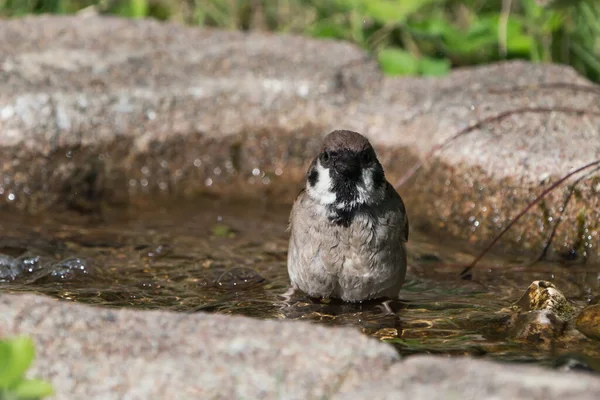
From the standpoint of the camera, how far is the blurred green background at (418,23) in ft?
20.0

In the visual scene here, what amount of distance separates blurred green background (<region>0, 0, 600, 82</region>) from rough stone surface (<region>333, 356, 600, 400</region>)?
339cm

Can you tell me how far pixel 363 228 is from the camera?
3768mm

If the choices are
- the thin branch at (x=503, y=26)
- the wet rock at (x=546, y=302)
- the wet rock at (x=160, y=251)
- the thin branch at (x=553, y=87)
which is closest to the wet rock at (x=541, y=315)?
the wet rock at (x=546, y=302)

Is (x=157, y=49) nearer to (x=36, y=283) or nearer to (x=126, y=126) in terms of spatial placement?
(x=126, y=126)

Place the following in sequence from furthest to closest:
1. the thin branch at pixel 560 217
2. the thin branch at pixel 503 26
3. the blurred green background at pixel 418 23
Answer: the blurred green background at pixel 418 23 < the thin branch at pixel 503 26 < the thin branch at pixel 560 217

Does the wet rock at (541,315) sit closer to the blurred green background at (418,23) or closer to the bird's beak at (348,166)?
the bird's beak at (348,166)

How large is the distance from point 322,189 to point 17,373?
1.97 metres

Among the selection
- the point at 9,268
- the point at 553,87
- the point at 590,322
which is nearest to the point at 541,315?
the point at 590,322

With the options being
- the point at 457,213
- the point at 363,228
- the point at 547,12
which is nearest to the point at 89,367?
the point at 363,228

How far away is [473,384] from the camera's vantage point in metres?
2.29

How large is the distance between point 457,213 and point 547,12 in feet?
6.65

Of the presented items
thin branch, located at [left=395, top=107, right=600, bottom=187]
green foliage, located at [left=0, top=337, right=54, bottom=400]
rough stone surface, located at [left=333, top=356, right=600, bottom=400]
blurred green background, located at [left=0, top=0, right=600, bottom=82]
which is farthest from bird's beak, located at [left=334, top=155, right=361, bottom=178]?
blurred green background, located at [left=0, top=0, right=600, bottom=82]

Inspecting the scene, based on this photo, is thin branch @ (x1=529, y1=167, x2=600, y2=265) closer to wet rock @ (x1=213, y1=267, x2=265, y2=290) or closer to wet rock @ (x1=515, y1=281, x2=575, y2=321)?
wet rock @ (x1=515, y1=281, x2=575, y2=321)

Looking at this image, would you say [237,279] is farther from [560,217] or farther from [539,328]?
[560,217]
